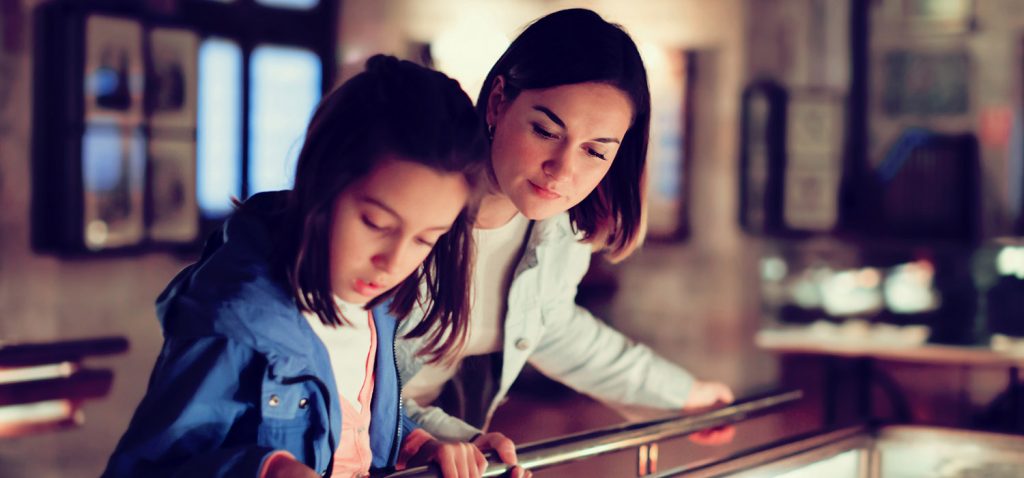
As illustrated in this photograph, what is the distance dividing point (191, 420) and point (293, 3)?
4.64 metres

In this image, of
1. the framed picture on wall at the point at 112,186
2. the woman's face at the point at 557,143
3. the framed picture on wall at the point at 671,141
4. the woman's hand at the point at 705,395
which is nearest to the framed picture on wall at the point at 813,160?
the framed picture on wall at the point at 671,141

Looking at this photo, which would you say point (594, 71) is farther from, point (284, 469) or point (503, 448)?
point (284, 469)

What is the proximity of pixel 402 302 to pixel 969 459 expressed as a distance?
987 millimetres

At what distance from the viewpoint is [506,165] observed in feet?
4.71

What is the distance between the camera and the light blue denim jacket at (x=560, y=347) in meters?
1.55

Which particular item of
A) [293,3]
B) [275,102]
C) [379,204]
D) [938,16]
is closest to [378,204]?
[379,204]

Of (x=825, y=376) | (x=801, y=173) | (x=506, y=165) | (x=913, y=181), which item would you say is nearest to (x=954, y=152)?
(x=913, y=181)

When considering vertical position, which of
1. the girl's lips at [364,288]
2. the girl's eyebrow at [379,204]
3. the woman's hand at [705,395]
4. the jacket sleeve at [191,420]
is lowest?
the woman's hand at [705,395]

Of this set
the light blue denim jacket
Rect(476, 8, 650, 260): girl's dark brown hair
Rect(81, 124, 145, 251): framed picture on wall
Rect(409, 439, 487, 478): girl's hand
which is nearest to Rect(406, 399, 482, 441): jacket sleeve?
the light blue denim jacket

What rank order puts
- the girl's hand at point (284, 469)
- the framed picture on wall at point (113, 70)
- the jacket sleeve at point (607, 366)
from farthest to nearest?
the framed picture on wall at point (113, 70) < the jacket sleeve at point (607, 366) < the girl's hand at point (284, 469)

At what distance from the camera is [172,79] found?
4602 mm

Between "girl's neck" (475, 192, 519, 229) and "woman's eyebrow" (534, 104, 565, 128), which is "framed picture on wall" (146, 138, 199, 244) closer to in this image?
"girl's neck" (475, 192, 519, 229)

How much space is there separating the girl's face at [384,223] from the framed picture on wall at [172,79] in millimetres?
3815

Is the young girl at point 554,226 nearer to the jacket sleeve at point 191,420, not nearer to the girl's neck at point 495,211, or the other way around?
the girl's neck at point 495,211
